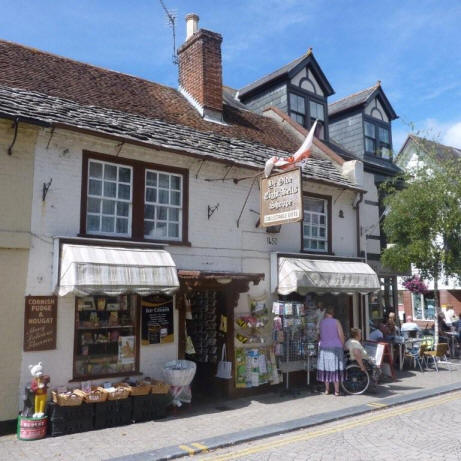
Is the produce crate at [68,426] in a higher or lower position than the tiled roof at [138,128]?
lower

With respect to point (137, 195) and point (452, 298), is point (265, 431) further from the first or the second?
point (452, 298)

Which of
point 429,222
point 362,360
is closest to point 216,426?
point 362,360

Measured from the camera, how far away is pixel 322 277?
1116cm

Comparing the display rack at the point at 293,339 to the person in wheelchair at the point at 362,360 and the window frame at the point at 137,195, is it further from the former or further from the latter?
the window frame at the point at 137,195

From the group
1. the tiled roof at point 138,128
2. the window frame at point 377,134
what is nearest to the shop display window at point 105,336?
the tiled roof at point 138,128

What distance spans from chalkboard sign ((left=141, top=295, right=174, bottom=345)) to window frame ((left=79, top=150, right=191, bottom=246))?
3.99 ft

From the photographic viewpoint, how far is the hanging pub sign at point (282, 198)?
375 inches

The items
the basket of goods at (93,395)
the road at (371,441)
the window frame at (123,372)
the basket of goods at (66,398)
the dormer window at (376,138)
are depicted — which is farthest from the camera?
the dormer window at (376,138)

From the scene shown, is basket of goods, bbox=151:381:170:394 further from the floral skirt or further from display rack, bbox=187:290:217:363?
the floral skirt

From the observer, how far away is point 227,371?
33.5 feet

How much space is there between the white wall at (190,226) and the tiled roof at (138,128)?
0.25 metres

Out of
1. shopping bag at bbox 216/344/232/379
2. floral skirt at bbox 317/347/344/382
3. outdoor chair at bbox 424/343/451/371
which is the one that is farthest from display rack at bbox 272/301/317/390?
outdoor chair at bbox 424/343/451/371

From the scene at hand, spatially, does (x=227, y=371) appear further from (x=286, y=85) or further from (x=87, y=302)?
(x=286, y=85)

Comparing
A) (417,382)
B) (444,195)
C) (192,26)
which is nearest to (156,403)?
(417,382)
